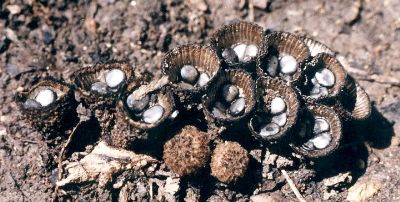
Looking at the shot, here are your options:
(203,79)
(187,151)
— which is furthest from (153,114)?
(203,79)

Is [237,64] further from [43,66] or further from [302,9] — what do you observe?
[43,66]

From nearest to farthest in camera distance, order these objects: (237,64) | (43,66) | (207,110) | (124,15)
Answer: (207,110) < (237,64) < (43,66) < (124,15)

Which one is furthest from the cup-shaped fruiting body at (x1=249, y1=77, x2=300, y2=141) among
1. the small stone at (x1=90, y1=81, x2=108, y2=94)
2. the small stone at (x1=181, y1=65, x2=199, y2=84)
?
the small stone at (x1=90, y1=81, x2=108, y2=94)

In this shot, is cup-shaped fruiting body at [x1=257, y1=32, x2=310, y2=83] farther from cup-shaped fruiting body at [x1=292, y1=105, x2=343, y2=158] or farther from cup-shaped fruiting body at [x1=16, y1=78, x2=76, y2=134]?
cup-shaped fruiting body at [x1=16, y1=78, x2=76, y2=134]

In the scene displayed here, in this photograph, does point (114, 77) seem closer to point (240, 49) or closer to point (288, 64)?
A: point (240, 49)

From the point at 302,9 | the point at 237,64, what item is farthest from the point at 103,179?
the point at 302,9

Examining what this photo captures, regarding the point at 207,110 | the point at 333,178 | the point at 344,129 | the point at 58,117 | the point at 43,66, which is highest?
the point at 43,66

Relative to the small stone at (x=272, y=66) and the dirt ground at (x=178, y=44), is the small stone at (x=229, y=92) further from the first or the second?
the dirt ground at (x=178, y=44)
